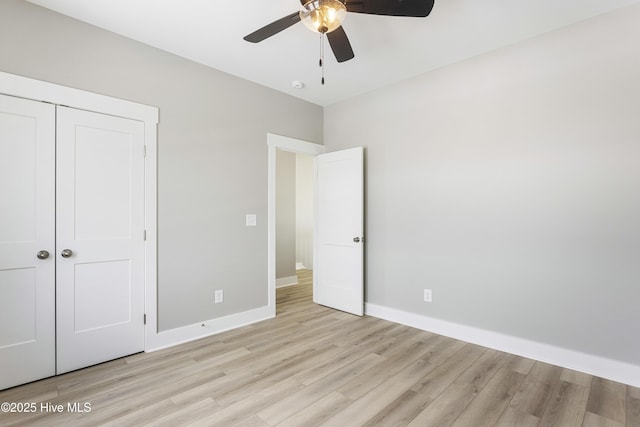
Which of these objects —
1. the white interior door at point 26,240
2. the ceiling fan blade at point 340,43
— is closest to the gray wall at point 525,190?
the ceiling fan blade at point 340,43

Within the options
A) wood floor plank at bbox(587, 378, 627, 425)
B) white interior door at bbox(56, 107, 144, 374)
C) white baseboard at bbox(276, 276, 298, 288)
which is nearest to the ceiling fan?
white interior door at bbox(56, 107, 144, 374)

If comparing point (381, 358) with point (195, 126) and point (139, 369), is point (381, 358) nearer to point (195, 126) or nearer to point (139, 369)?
point (139, 369)

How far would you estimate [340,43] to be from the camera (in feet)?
6.92

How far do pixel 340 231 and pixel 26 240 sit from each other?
294 centimetres

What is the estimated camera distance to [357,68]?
320 centimetres

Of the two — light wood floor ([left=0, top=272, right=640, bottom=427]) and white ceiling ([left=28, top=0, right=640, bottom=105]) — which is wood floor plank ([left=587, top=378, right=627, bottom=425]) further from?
white ceiling ([left=28, top=0, right=640, bottom=105])

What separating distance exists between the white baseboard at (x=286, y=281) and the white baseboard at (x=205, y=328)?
149 cm

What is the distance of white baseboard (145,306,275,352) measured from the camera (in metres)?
2.81

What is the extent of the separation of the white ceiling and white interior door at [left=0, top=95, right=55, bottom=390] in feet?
3.06

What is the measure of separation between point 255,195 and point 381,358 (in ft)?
7.04

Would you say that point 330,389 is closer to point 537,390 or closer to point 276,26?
point 537,390

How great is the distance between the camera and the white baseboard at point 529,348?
7.40 ft

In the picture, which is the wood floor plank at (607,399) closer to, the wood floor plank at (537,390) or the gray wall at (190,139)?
the wood floor plank at (537,390)

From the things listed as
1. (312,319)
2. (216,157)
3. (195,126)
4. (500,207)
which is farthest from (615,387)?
(195,126)
